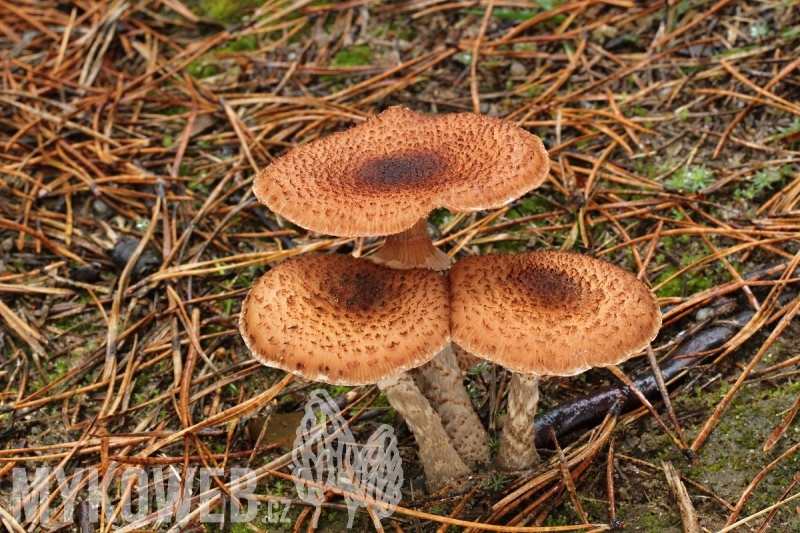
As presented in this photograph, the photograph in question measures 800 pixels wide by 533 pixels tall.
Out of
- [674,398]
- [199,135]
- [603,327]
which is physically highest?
[603,327]

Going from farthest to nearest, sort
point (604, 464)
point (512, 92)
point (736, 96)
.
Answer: point (512, 92), point (736, 96), point (604, 464)

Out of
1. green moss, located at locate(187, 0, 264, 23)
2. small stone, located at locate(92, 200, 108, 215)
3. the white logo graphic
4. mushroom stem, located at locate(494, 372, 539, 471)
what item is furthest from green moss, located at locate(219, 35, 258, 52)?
mushroom stem, located at locate(494, 372, 539, 471)

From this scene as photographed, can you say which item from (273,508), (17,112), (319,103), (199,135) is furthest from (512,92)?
(17,112)

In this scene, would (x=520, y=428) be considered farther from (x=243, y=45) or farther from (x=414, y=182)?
(x=243, y=45)

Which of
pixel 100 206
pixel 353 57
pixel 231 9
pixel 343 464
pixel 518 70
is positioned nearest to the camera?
pixel 343 464

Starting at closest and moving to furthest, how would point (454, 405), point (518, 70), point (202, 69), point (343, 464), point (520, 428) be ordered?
point (520, 428), point (454, 405), point (343, 464), point (518, 70), point (202, 69)

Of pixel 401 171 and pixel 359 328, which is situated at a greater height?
pixel 401 171

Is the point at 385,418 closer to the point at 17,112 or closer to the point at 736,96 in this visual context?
the point at 736,96

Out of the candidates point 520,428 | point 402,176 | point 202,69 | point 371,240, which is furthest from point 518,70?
point 520,428
